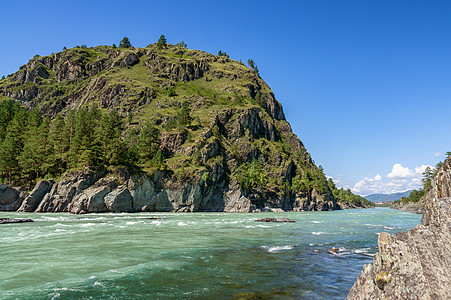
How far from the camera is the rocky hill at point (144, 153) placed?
82.1 meters

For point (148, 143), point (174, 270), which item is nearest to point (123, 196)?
point (148, 143)

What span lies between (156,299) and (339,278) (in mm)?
9974

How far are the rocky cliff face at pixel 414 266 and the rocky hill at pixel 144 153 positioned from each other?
8209 centimetres

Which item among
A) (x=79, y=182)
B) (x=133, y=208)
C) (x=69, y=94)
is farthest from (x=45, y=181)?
(x=69, y=94)

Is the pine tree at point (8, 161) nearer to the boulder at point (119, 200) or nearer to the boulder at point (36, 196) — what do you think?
the boulder at point (36, 196)

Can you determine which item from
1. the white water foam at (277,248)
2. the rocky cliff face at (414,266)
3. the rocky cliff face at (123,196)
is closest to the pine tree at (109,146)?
the rocky cliff face at (123,196)

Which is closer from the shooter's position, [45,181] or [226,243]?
[226,243]

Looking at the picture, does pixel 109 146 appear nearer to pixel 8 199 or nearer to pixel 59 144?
pixel 59 144

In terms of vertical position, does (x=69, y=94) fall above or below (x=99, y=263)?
above

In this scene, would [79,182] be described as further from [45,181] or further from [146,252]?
[146,252]

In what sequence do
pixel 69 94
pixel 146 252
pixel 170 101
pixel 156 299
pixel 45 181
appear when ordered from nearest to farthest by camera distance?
pixel 156 299, pixel 146 252, pixel 45 181, pixel 170 101, pixel 69 94

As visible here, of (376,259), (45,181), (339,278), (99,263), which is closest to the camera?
(376,259)

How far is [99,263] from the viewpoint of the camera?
17.4m

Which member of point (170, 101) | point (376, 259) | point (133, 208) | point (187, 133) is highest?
point (170, 101)
